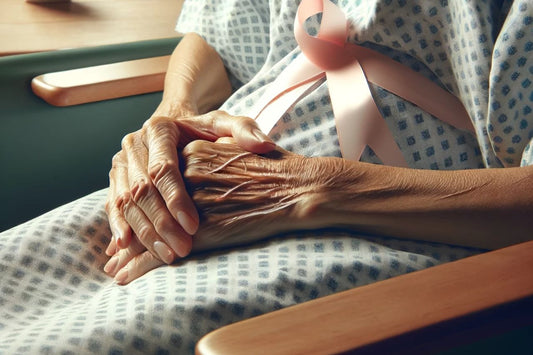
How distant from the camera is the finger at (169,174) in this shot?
805mm

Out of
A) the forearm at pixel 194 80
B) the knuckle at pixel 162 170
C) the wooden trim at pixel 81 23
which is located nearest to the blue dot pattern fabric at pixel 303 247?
the knuckle at pixel 162 170

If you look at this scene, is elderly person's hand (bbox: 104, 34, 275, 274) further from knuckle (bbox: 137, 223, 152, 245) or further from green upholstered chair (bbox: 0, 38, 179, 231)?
green upholstered chair (bbox: 0, 38, 179, 231)

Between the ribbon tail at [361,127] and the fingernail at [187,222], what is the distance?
0.22 m

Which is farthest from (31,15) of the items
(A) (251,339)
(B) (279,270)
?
A: (A) (251,339)

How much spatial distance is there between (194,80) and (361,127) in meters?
0.42

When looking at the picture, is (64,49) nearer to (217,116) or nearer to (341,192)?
(217,116)

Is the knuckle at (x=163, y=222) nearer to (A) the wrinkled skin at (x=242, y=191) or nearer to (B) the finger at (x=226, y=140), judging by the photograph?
(A) the wrinkled skin at (x=242, y=191)

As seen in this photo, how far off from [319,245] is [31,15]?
3.25 ft

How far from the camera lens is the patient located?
0.77 meters

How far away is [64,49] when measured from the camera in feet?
4.24

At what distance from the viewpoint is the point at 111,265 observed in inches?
33.4

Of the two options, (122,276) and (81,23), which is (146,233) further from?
(81,23)

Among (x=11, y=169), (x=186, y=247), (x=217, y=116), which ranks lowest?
(x=11, y=169)

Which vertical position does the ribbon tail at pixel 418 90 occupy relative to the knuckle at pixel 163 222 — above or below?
above
